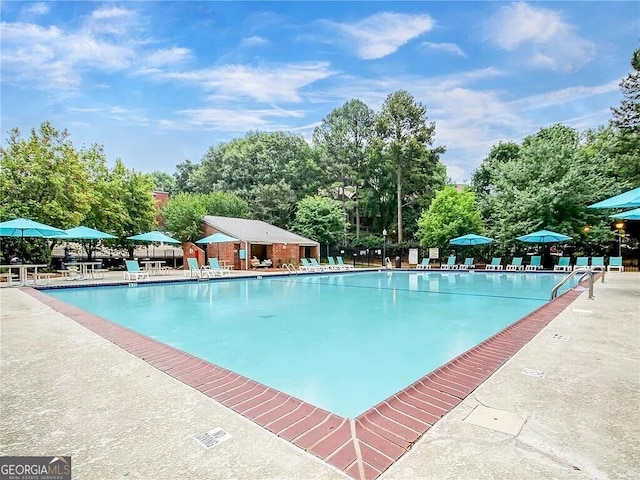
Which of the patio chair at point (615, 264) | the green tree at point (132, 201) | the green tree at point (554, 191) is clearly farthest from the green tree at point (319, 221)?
the patio chair at point (615, 264)

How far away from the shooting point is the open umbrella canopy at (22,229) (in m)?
11.6

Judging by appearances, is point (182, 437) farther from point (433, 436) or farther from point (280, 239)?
point (280, 239)

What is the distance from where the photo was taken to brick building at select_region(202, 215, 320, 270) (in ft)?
72.8

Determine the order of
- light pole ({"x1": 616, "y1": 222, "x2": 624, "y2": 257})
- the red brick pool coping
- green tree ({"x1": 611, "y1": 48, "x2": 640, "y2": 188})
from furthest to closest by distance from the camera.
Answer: light pole ({"x1": 616, "y1": 222, "x2": 624, "y2": 257}), green tree ({"x1": 611, "y1": 48, "x2": 640, "y2": 188}), the red brick pool coping

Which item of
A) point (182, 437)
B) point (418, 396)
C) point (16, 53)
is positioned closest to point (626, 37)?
point (418, 396)

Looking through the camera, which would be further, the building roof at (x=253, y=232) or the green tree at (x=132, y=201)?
the building roof at (x=253, y=232)

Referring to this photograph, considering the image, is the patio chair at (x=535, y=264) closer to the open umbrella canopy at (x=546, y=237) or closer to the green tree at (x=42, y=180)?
the open umbrella canopy at (x=546, y=237)

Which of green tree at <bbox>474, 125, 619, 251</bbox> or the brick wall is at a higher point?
green tree at <bbox>474, 125, 619, 251</bbox>

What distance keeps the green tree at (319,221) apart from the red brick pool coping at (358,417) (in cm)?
2300

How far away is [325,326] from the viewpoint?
7.08 meters

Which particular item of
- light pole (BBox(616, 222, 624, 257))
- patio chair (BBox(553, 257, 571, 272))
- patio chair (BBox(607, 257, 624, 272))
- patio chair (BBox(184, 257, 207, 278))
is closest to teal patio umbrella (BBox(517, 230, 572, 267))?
patio chair (BBox(553, 257, 571, 272))

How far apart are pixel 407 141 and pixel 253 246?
53.1 feet

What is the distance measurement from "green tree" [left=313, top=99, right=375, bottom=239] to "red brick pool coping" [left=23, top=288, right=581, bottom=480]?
29879 millimetres

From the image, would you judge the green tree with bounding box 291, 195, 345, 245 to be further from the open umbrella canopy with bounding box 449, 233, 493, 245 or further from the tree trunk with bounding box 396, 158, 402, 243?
the open umbrella canopy with bounding box 449, 233, 493, 245
